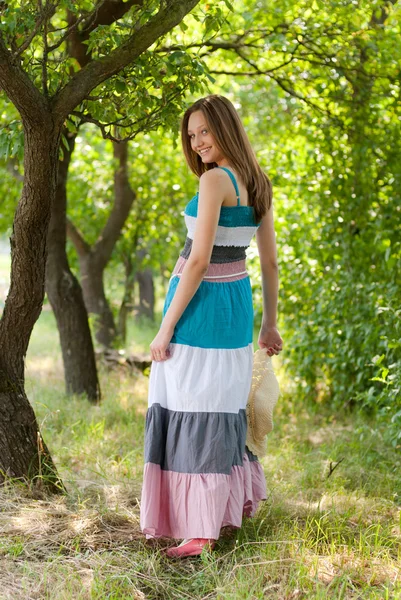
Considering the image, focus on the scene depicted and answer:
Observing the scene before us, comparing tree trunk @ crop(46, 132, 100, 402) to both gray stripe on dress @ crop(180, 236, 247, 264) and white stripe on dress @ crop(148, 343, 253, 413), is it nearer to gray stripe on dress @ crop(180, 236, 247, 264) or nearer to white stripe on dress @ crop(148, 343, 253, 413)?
gray stripe on dress @ crop(180, 236, 247, 264)

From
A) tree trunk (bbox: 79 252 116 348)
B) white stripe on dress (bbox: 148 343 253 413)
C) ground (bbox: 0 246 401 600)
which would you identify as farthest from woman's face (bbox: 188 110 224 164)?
tree trunk (bbox: 79 252 116 348)

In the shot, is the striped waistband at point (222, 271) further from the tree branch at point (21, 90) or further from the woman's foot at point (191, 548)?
the woman's foot at point (191, 548)

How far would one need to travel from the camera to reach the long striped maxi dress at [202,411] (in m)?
2.92

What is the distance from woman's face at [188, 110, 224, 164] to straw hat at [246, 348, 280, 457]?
0.96 metres

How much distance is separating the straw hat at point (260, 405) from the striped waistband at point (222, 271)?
494 mm

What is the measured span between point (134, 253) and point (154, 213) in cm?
80

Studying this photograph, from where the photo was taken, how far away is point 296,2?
5.40 m

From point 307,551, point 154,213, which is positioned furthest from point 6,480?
point 154,213

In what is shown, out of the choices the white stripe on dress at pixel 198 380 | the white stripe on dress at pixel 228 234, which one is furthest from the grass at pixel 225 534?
the white stripe on dress at pixel 228 234

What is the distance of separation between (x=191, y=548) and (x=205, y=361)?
0.72 meters

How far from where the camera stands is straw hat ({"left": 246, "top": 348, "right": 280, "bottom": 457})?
326 centimetres

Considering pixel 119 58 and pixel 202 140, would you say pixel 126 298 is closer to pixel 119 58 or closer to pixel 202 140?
pixel 119 58

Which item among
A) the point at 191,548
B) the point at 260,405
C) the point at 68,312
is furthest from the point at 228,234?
the point at 68,312

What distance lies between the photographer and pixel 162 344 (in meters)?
2.95
